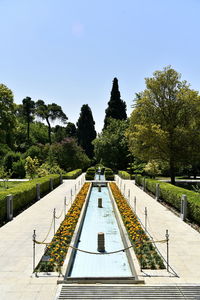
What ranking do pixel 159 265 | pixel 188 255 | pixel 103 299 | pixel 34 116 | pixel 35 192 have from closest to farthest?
pixel 103 299 → pixel 159 265 → pixel 188 255 → pixel 35 192 → pixel 34 116

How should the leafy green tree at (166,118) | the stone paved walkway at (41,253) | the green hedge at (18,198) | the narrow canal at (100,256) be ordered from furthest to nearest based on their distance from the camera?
the leafy green tree at (166,118), the green hedge at (18,198), the narrow canal at (100,256), the stone paved walkway at (41,253)

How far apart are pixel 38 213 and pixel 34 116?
47.2 meters

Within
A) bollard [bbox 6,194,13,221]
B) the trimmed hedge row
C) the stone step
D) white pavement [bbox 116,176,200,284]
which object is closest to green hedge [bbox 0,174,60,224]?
bollard [bbox 6,194,13,221]


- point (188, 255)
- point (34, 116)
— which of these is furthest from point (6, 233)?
point (34, 116)

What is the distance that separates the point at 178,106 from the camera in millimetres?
23234

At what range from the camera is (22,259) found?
7.53 metres

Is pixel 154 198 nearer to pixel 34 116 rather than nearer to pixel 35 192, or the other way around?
pixel 35 192

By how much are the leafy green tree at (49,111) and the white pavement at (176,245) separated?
44414mm

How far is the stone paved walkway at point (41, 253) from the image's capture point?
19.4 ft

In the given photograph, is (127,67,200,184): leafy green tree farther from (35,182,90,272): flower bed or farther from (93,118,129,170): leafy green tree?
(93,118,129,170): leafy green tree

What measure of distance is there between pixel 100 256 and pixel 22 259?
2.73m

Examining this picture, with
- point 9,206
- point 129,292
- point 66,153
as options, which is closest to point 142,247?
point 129,292

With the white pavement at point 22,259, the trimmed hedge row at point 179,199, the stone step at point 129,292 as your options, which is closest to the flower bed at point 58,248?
the white pavement at point 22,259

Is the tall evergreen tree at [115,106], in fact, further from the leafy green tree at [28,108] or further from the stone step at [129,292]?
the stone step at [129,292]
